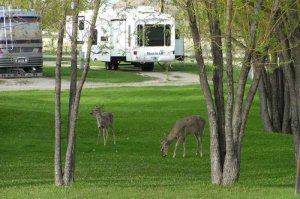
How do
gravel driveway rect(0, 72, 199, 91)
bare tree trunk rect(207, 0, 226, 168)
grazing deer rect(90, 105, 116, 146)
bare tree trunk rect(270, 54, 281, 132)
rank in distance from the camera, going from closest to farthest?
bare tree trunk rect(207, 0, 226, 168), grazing deer rect(90, 105, 116, 146), bare tree trunk rect(270, 54, 281, 132), gravel driveway rect(0, 72, 199, 91)

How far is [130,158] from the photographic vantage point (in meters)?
18.3

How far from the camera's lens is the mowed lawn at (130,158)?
499 inches

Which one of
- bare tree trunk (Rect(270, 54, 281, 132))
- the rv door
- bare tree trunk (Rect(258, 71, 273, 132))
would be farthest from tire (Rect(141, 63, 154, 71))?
bare tree trunk (Rect(270, 54, 281, 132))

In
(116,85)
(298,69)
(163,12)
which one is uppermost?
(163,12)

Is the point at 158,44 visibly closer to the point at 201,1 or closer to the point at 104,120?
the point at 104,120

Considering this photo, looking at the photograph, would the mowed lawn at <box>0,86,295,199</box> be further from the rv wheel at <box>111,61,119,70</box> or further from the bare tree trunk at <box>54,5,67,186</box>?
the rv wheel at <box>111,61,119,70</box>

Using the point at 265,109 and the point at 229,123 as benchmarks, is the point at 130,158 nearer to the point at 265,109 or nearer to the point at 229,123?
the point at 229,123

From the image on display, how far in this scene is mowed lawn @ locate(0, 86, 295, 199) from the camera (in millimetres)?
12672

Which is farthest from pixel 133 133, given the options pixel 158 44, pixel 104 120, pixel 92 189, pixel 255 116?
pixel 158 44

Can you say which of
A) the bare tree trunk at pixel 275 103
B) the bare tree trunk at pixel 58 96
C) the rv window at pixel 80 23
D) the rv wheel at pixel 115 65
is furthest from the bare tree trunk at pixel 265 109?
the rv wheel at pixel 115 65

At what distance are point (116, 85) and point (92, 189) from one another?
1081 inches

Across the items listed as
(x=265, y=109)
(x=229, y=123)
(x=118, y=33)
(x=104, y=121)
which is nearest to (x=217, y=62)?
(x=229, y=123)

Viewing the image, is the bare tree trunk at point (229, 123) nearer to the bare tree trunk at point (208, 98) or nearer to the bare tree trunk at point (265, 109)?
the bare tree trunk at point (208, 98)

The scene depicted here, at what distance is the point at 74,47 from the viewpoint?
12891 mm
